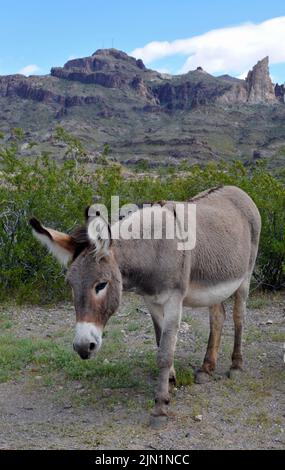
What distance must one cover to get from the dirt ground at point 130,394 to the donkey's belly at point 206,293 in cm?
95

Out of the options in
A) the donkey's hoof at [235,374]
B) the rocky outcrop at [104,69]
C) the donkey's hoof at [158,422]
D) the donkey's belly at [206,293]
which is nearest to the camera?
the donkey's hoof at [158,422]

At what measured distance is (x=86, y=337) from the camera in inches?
147

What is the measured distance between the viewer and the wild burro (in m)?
3.84

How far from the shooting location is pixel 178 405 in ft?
15.5

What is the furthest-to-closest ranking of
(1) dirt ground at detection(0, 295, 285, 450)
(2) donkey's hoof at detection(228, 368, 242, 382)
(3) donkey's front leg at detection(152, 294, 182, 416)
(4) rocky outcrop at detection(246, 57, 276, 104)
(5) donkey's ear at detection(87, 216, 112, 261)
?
(4) rocky outcrop at detection(246, 57, 276, 104) → (2) donkey's hoof at detection(228, 368, 242, 382) → (3) donkey's front leg at detection(152, 294, 182, 416) → (1) dirt ground at detection(0, 295, 285, 450) → (5) donkey's ear at detection(87, 216, 112, 261)

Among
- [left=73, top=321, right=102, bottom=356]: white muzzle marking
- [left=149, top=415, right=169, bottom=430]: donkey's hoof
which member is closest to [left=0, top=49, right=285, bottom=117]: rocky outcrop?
[left=149, top=415, right=169, bottom=430]: donkey's hoof

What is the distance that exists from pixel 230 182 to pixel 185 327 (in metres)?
4.37

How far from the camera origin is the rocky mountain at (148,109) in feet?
290

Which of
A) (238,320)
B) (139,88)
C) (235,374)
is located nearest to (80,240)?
(238,320)

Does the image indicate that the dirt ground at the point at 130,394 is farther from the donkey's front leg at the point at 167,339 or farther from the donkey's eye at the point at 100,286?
the donkey's eye at the point at 100,286

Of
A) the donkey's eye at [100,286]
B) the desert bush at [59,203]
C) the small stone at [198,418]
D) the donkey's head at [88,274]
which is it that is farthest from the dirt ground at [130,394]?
the desert bush at [59,203]

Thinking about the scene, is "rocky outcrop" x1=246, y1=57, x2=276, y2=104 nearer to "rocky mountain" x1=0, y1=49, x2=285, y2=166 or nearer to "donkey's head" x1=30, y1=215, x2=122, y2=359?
"rocky mountain" x1=0, y1=49, x2=285, y2=166
